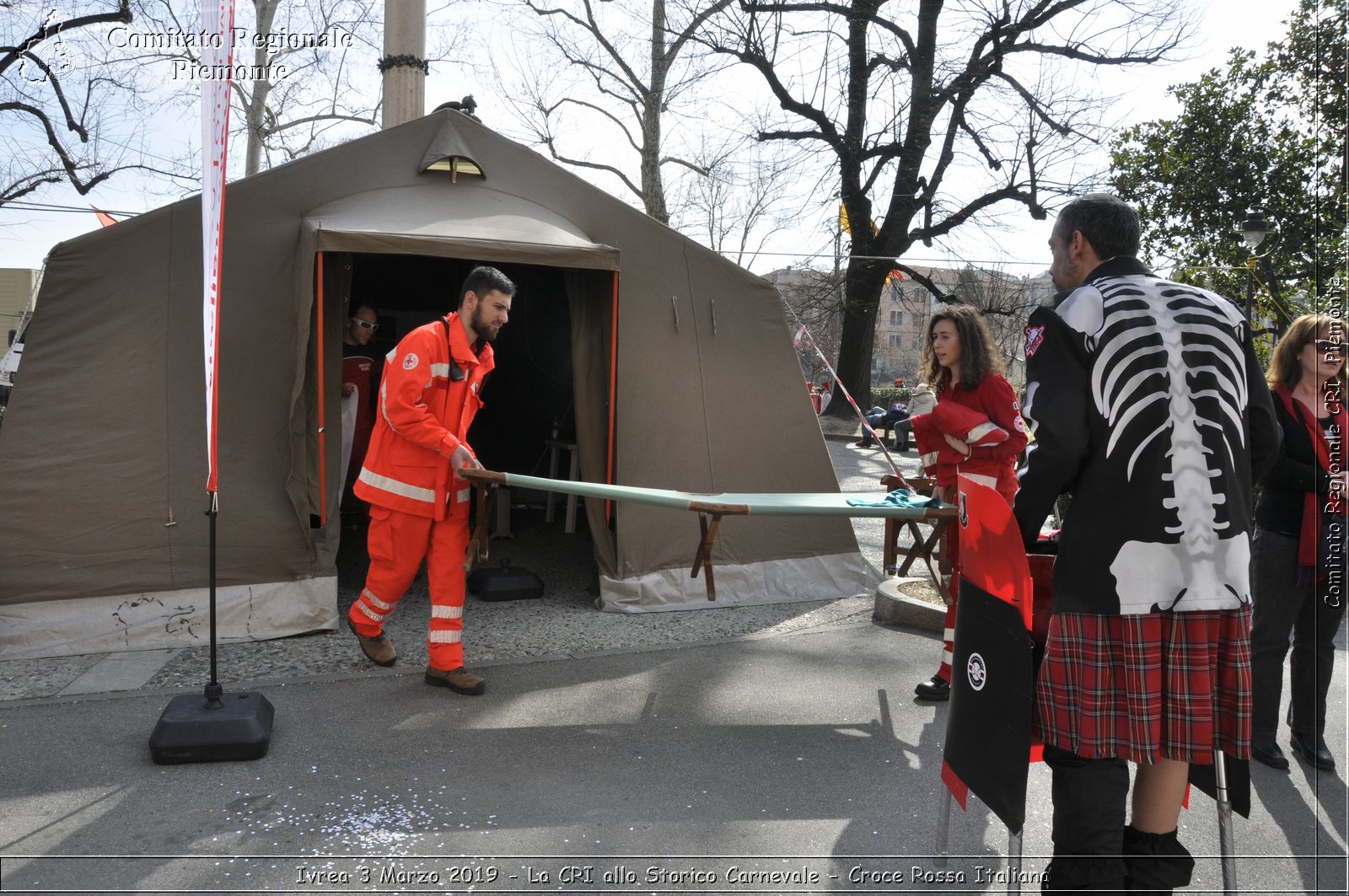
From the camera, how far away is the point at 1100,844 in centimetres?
212

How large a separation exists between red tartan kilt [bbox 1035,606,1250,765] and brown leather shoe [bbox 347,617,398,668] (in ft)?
10.1

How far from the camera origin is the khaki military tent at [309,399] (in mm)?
4504

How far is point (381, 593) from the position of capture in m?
4.05

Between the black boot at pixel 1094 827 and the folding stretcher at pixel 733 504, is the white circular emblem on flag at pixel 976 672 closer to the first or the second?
the black boot at pixel 1094 827

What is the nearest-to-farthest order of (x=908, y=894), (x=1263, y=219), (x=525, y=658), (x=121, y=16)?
(x=908, y=894) → (x=525, y=658) → (x=1263, y=219) → (x=121, y=16)

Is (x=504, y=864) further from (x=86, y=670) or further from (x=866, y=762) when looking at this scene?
(x=86, y=670)

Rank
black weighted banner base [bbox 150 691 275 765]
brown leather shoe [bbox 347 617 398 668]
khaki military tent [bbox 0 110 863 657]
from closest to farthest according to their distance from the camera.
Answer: black weighted banner base [bbox 150 691 275 765]
brown leather shoe [bbox 347 617 398 668]
khaki military tent [bbox 0 110 863 657]

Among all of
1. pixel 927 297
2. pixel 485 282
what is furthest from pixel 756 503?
pixel 927 297

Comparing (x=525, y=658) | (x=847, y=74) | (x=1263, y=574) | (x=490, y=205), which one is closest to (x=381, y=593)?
(x=525, y=658)

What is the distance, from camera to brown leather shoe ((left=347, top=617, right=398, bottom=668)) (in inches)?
168

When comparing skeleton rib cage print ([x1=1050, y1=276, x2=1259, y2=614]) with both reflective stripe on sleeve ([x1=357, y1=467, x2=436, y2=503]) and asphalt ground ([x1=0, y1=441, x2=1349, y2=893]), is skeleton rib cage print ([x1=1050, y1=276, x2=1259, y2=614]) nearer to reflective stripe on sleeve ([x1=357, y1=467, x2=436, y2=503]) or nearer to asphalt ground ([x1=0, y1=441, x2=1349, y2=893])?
asphalt ground ([x1=0, y1=441, x2=1349, y2=893])

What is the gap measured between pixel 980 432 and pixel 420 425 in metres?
2.25

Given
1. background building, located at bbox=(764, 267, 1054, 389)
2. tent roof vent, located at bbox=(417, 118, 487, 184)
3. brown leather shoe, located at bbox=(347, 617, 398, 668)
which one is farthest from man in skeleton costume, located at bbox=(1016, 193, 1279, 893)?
background building, located at bbox=(764, 267, 1054, 389)

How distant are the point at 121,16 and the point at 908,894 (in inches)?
607
